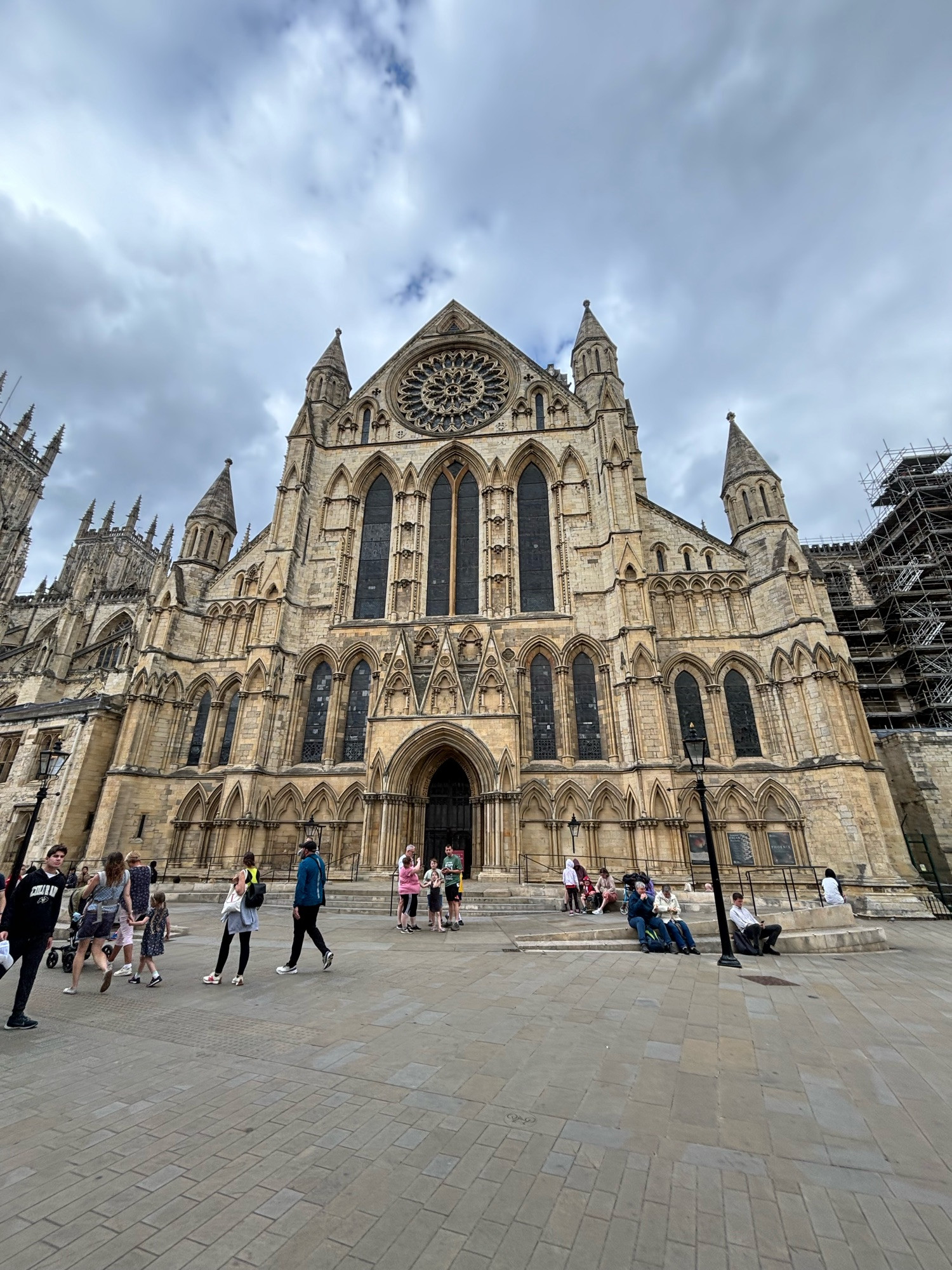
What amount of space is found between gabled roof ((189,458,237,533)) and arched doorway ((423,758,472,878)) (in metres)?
15.4

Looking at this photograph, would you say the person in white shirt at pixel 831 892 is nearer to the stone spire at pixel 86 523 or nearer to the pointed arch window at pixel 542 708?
the pointed arch window at pixel 542 708

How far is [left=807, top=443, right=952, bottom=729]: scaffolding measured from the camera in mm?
26391

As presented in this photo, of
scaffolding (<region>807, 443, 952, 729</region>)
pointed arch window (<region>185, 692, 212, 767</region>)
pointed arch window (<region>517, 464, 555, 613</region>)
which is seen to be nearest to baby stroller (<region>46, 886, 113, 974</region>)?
pointed arch window (<region>185, 692, 212, 767</region>)

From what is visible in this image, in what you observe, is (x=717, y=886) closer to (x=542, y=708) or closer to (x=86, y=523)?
(x=542, y=708)

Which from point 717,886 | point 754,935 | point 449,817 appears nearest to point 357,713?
point 449,817

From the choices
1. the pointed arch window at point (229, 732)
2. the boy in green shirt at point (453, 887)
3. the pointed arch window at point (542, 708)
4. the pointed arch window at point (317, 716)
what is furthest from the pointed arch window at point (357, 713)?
the boy in green shirt at point (453, 887)

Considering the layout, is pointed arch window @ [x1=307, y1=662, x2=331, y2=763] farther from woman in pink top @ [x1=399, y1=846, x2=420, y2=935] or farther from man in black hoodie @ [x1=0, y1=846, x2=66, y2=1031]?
man in black hoodie @ [x1=0, y1=846, x2=66, y2=1031]

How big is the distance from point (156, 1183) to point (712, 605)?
21.5 m

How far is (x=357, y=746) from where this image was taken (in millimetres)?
20828

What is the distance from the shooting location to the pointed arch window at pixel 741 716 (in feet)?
63.1

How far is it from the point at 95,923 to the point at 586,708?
52.5 ft

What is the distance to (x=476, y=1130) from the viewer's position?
3.60 meters

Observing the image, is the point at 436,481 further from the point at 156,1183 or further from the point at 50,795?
the point at 156,1183

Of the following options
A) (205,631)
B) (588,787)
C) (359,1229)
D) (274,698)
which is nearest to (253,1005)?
(359,1229)
